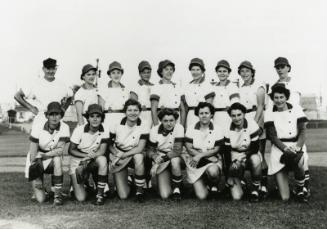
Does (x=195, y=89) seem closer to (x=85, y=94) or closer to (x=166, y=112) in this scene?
(x=166, y=112)

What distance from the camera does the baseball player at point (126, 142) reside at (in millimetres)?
5551

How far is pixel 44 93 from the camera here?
6.12m

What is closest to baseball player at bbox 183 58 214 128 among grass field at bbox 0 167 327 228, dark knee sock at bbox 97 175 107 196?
grass field at bbox 0 167 327 228

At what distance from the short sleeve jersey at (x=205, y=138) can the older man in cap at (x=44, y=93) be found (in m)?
2.19

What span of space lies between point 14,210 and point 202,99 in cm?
303

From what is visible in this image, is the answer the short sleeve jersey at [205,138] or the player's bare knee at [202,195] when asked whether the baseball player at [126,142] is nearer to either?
the short sleeve jersey at [205,138]

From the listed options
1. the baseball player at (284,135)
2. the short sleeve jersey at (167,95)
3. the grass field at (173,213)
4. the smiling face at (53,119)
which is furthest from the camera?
the short sleeve jersey at (167,95)

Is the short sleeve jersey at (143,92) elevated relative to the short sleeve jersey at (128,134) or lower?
elevated

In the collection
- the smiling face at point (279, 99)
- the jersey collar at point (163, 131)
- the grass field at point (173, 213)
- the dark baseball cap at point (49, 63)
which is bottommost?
the grass field at point (173, 213)

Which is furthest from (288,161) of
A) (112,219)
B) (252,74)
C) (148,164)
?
(112,219)

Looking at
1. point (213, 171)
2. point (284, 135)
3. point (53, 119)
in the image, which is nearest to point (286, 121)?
point (284, 135)

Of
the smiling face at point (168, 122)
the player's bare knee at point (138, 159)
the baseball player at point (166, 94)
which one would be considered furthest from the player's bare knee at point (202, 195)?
the baseball player at point (166, 94)

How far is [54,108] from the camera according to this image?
17.8 ft

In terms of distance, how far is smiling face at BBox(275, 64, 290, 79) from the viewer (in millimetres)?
5795
